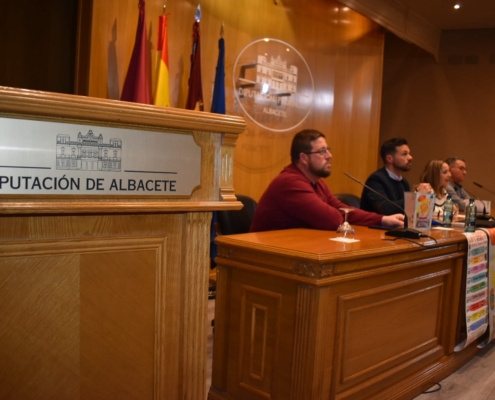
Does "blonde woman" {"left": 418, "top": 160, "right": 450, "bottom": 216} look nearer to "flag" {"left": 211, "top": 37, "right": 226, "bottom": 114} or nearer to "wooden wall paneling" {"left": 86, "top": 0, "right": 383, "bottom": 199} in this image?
"wooden wall paneling" {"left": 86, "top": 0, "right": 383, "bottom": 199}

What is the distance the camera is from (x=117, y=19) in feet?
10.6

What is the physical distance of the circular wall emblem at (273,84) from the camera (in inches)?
165

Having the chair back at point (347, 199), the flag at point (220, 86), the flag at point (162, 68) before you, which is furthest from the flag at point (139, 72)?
the chair back at point (347, 199)

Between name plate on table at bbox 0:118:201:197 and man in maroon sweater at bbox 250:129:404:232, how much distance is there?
1547 mm

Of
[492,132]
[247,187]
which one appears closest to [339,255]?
[247,187]

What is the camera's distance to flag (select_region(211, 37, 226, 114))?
3.79 m

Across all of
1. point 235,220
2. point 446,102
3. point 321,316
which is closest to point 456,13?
point 446,102

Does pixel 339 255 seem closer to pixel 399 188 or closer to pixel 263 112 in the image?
pixel 399 188

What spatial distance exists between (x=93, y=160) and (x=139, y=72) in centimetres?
242

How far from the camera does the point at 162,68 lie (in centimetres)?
327

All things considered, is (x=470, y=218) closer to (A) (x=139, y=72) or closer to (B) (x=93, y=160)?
(A) (x=139, y=72)

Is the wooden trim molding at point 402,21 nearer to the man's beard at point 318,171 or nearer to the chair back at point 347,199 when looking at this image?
the chair back at point 347,199

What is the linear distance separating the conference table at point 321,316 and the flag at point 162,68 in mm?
1487

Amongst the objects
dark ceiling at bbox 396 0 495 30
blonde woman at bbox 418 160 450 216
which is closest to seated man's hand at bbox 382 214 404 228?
blonde woman at bbox 418 160 450 216
